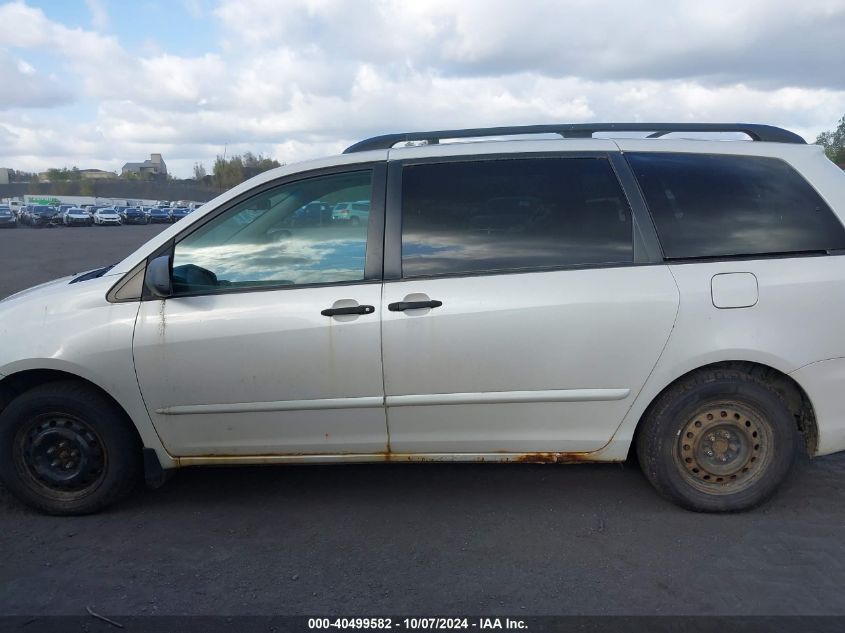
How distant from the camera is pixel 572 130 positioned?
3.90m

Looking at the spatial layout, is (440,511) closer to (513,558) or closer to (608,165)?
(513,558)

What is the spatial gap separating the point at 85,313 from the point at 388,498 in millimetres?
1820

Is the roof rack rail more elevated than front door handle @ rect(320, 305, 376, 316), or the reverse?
the roof rack rail

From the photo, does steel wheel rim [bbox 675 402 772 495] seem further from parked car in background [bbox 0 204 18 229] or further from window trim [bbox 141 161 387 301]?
parked car in background [bbox 0 204 18 229]

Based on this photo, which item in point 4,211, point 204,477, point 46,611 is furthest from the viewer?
point 4,211

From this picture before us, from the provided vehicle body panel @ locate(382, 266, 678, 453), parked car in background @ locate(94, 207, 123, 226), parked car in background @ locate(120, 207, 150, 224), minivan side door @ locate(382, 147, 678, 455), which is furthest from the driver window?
parked car in background @ locate(120, 207, 150, 224)

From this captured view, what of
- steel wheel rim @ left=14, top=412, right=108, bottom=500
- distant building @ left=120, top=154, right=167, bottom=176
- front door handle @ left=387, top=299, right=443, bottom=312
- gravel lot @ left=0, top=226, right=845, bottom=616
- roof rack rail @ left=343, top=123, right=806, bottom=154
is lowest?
gravel lot @ left=0, top=226, right=845, bottom=616

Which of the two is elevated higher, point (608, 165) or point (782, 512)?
point (608, 165)

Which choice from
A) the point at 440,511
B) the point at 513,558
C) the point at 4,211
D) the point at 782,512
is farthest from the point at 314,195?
the point at 4,211

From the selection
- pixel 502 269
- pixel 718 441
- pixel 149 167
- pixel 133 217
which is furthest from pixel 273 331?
pixel 149 167

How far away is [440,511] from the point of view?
3.65 m

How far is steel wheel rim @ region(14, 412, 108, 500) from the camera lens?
11.8 ft

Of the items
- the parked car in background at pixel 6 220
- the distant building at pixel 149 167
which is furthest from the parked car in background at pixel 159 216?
the distant building at pixel 149 167

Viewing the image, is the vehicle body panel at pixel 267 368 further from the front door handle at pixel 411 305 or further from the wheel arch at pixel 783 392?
the wheel arch at pixel 783 392
